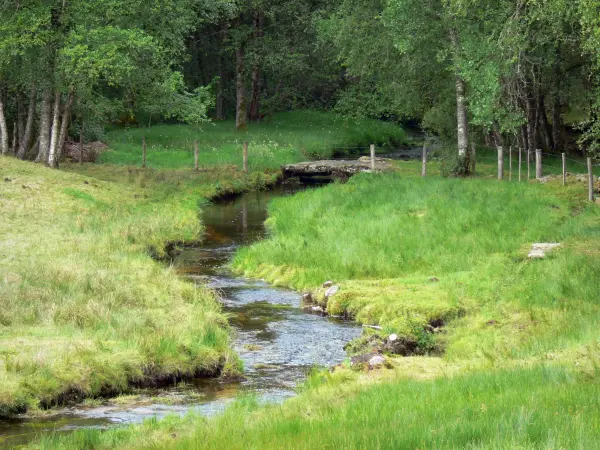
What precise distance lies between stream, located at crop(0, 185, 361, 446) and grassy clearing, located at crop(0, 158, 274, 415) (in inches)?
19.3

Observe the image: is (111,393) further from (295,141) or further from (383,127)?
(383,127)

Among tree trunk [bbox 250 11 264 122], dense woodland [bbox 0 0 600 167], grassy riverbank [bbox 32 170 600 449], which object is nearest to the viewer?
grassy riverbank [bbox 32 170 600 449]

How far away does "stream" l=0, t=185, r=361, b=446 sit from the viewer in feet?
41.2

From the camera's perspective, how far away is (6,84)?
43094 millimetres

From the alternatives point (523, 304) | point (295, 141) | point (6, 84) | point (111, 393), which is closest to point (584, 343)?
point (523, 304)

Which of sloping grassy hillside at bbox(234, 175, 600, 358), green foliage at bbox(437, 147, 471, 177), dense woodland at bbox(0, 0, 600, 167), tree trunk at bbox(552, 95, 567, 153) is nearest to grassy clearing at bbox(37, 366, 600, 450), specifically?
sloping grassy hillside at bbox(234, 175, 600, 358)

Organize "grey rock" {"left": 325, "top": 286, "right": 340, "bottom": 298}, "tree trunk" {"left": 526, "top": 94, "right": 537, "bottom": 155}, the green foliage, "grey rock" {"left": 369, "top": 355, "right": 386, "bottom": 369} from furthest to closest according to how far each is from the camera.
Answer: "tree trunk" {"left": 526, "top": 94, "right": 537, "bottom": 155}
the green foliage
"grey rock" {"left": 325, "top": 286, "right": 340, "bottom": 298}
"grey rock" {"left": 369, "top": 355, "right": 386, "bottom": 369}

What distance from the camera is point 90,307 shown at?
16.7 meters

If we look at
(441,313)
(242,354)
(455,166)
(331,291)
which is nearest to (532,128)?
(455,166)

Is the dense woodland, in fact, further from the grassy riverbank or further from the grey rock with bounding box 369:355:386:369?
the grey rock with bounding box 369:355:386:369

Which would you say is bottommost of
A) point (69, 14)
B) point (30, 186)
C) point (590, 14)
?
point (30, 186)

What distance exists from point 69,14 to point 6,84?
7.89 metres

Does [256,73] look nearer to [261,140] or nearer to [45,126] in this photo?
[261,140]

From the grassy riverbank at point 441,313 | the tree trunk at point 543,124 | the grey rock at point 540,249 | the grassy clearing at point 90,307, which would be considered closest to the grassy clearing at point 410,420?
the grassy riverbank at point 441,313
